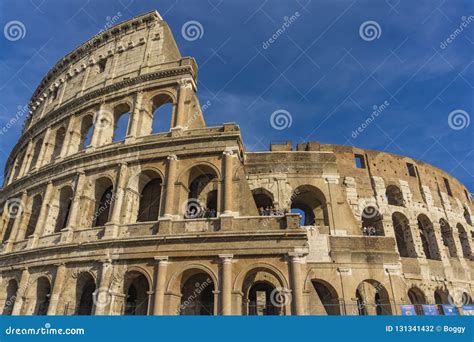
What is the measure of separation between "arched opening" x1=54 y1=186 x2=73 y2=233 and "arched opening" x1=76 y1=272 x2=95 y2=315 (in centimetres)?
374

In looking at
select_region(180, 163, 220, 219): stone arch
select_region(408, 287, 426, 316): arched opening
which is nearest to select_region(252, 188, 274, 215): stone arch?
select_region(180, 163, 220, 219): stone arch

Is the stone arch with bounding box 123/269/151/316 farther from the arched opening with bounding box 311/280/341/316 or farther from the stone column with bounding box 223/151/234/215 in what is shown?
the arched opening with bounding box 311/280/341/316

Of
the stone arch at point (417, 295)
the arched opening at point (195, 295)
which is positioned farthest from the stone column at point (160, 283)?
the stone arch at point (417, 295)

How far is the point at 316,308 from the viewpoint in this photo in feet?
36.4

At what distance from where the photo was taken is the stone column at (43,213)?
50.9ft

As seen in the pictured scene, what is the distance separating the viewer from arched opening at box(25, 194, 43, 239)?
17.4 metres

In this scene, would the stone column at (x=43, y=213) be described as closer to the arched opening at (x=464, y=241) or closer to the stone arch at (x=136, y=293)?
the stone arch at (x=136, y=293)

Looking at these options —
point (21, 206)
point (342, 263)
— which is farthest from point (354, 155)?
point (21, 206)

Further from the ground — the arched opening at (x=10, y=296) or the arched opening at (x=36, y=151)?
the arched opening at (x=36, y=151)

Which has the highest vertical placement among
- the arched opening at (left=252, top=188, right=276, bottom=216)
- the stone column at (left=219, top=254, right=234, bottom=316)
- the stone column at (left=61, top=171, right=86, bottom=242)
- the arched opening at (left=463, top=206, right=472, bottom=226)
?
the arched opening at (left=463, top=206, right=472, bottom=226)

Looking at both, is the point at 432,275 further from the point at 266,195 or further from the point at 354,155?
the point at 266,195

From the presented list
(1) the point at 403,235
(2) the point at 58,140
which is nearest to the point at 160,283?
(2) the point at 58,140

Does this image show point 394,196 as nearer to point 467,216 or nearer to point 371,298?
point 371,298

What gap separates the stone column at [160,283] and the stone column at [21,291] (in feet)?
23.7
